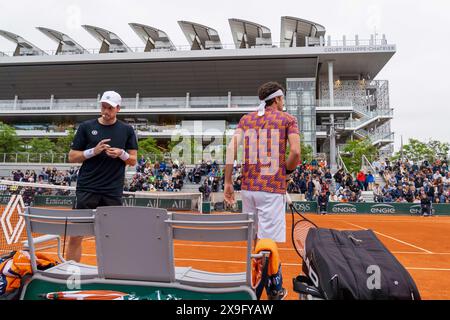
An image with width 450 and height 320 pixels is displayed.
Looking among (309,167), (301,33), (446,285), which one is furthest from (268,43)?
(446,285)

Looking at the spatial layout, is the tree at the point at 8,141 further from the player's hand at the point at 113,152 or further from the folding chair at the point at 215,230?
the folding chair at the point at 215,230

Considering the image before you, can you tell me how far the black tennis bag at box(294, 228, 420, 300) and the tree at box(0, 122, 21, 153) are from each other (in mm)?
45578

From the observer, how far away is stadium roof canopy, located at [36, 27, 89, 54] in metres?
49.8

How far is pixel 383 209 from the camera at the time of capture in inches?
752

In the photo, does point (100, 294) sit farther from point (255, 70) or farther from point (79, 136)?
point (255, 70)

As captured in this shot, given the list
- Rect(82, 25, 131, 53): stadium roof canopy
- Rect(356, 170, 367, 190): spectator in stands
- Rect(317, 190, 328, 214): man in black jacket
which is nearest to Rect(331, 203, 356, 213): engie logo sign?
Rect(317, 190, 328, 214): man in black jacket

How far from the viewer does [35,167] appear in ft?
99.1

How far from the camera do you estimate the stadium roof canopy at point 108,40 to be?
48375 millimetres

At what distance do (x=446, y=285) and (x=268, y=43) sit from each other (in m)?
45.5

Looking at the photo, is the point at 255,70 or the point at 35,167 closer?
the point at 35,167

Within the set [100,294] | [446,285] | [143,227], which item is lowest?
[446,285]

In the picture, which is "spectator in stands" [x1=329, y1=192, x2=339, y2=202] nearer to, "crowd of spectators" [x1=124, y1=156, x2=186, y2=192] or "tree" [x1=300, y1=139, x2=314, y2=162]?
"tree" [x1=300, y1=139, x2=314, y2=162]

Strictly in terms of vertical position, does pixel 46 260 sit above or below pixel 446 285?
above

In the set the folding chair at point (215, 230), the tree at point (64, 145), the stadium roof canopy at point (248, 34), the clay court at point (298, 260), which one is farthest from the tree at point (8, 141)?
the folding chair at point (215, 230)
